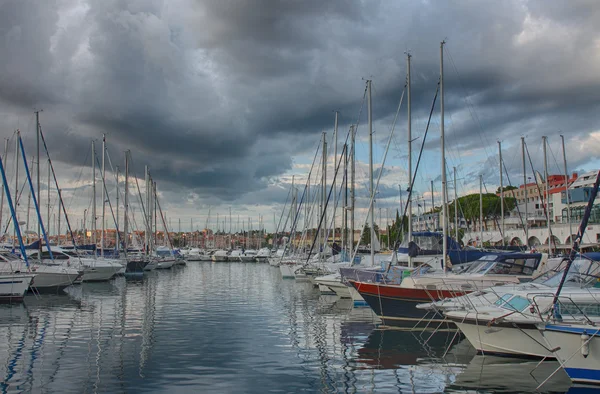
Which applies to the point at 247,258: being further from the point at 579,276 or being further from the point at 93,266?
the point at 579,276

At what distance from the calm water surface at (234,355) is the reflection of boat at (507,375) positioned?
0.10 ft

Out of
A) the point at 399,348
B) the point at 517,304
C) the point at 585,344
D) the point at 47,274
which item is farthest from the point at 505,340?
the point at 47,274

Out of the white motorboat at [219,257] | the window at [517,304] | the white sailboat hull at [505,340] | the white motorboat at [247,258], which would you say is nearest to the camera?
the white sailboat hull at [505,340]

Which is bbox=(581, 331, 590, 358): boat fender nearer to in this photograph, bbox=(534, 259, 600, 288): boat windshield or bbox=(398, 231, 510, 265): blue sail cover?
bbox=(534, 259, 600, 288): boat windshield

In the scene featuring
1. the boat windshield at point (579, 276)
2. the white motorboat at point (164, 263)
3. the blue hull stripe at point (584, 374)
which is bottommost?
the blue hull stripe at point (584, 374)


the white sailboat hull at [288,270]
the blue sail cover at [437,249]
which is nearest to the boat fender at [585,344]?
the blue sail cover at [437,249]

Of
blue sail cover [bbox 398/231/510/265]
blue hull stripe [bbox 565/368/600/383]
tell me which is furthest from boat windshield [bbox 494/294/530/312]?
blue sail cover [bbox 398/231/510/265]

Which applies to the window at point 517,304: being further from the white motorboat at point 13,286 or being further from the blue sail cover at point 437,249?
the white motorboat at point 13,286

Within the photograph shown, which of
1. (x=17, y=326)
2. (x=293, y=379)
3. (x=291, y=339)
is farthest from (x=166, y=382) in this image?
(x=17, y=326)

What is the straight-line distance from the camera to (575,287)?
17953mm

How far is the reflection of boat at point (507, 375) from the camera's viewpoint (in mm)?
14016

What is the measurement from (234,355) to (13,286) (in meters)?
20.5

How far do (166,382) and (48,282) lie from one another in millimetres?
27467

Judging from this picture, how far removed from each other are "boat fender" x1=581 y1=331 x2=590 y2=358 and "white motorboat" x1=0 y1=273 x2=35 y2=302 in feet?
98.9
